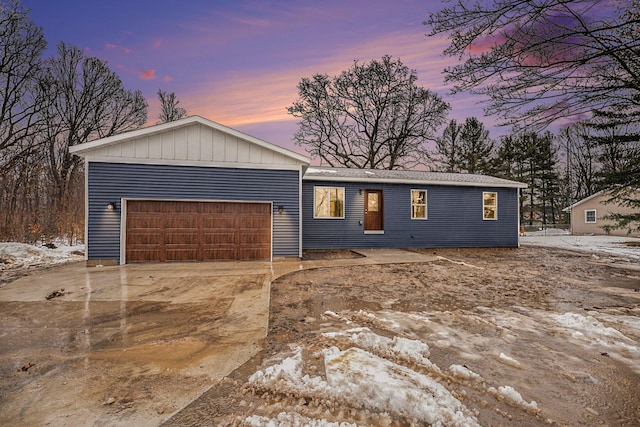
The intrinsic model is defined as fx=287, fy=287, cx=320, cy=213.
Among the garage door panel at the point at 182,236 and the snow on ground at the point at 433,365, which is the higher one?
the garage door panel at the point at 182,236

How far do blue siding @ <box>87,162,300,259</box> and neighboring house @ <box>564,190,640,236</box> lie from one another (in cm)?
2496

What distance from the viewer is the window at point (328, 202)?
11.8 metres

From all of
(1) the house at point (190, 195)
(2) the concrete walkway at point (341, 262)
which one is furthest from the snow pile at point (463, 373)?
(1) the house at point (190, 195)

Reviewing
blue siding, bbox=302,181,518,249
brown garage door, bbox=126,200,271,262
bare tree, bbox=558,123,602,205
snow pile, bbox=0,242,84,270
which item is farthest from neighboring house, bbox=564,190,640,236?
snow pile, bbox=0,242,84,270

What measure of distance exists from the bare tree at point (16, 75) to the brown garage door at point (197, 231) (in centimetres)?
879

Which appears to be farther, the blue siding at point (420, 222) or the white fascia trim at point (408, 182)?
the blue siding at point (420, 222)

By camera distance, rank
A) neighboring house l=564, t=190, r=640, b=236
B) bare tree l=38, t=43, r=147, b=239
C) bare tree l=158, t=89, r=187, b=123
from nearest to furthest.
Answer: bare tree l=38, t=43, r=147, b=239
neighboring house l=564, t=190, r=640, b=236
bare tree l=158, t=89, r=187, b=123

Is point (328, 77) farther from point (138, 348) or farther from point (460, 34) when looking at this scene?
point (138, 348)

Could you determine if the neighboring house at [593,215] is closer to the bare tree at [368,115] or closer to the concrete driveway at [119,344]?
the bare tree at [368,115]

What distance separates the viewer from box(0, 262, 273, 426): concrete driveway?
6.93 ft

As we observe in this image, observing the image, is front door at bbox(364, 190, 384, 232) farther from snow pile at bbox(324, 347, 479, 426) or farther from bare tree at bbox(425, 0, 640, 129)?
snow pile at bbox(324, 347, 479, 426)

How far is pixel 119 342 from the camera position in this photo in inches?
128

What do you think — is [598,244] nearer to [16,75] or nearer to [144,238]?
[144,238]

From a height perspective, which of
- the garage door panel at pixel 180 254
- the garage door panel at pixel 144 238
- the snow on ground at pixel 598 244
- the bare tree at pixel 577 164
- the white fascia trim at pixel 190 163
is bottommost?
the snow on ground at pixel 598 244
